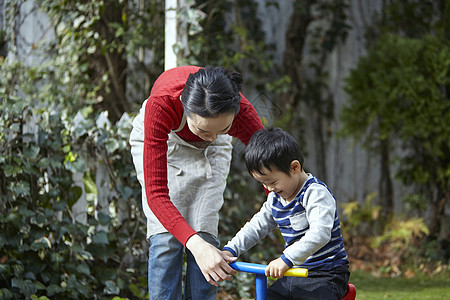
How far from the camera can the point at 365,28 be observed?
5199mm

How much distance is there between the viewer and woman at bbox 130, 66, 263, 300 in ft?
5.98

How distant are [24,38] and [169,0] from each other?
1535 millimetres

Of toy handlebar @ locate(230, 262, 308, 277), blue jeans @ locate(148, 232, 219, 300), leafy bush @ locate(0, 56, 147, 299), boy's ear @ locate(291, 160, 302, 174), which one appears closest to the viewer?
toy handlebar @ locate(230, 262, 308, 277)

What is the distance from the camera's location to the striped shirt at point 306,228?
1735 millimetres

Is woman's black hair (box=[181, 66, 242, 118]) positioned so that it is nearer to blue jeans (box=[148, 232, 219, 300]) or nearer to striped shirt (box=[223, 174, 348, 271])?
striped shirt (box=[223, 174, 348, 271])

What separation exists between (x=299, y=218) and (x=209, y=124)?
439mm

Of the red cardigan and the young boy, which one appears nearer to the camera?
the young boy

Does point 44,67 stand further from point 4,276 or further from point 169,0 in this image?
point 4,276

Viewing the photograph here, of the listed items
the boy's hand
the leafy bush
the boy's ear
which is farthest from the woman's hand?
the leafy bush

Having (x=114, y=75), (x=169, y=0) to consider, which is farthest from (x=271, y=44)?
(x=169, y=0)

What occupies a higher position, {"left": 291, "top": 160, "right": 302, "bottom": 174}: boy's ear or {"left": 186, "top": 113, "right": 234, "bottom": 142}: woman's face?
{"left": 186, "top": 113, "right": 234, "bottom": 142}: woman's face

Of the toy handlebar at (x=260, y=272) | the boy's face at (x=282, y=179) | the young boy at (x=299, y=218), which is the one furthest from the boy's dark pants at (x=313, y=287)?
the boy's face at (x=282, y=179)

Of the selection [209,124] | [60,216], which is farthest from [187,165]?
[60,216]

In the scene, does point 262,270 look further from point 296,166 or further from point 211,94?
point 211,94
